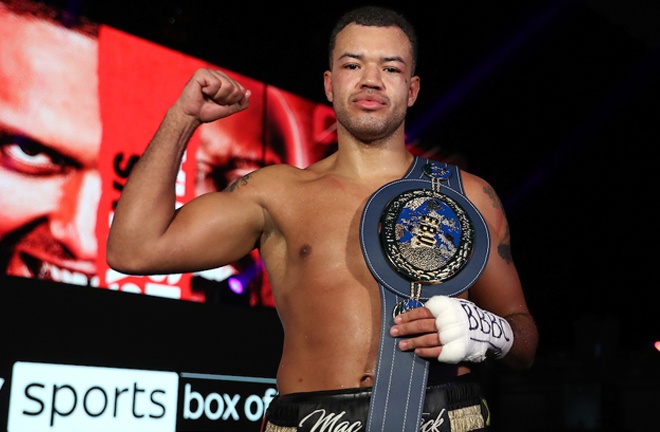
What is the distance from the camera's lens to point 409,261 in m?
1.73

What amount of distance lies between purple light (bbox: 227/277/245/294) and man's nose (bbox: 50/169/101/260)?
0.87m

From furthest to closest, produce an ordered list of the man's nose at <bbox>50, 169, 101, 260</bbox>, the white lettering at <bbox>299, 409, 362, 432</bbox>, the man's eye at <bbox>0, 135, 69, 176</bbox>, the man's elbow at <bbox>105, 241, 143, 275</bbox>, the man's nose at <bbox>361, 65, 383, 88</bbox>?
the man's nose at <bbox>50, 169, 101, 260</bbox>
the man's eye at <bbox>0, 135, 69, 176</bbox>
the man's nose at <bbox>361, 65, 383, 88</bbox>
the man's elbow at <bbox>105, 241, 143, 275</bbox>
the white lettering at <bbox>299, 409, 362, 432</bbox>

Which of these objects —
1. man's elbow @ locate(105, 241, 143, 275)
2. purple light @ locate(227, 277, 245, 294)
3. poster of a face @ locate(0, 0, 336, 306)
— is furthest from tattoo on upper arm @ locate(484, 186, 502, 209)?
purple light @ locate(227, 277, 245, 294)

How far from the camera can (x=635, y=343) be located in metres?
7.72

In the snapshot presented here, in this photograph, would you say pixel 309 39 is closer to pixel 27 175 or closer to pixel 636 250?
pixel 27 175

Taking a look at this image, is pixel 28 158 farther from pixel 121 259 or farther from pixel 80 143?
pixel 121 259

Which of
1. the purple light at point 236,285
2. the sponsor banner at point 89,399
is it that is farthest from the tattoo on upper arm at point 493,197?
the purple light at point 236,285

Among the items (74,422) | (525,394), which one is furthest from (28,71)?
(525,394)

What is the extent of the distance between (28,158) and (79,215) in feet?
1.16

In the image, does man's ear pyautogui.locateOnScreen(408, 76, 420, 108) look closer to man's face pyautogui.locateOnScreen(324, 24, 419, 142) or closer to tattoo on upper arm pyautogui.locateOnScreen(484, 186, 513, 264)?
man's face pyautogui.locateOnScreen(324, 24, 419, 142)

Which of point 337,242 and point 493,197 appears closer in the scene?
point 337,242

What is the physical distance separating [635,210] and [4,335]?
4.16 metres

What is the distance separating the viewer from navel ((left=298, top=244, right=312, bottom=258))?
6.12 feet

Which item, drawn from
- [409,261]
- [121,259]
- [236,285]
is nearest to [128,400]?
[236,285]
